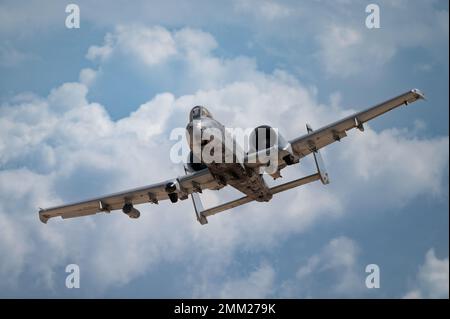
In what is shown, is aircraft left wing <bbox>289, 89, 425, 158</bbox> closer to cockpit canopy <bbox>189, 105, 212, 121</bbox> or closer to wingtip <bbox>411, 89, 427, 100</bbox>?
wingtip <bbox>411, 89, 427, 100</bbox>

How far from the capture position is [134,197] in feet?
164

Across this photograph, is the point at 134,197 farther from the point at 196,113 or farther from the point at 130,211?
the point at 196,113

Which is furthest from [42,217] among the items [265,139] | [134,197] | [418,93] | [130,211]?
[418,93]

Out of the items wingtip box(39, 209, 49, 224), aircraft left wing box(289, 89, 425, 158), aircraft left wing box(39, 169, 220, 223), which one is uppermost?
aircraft left wing box(289, 89, 425, 158)

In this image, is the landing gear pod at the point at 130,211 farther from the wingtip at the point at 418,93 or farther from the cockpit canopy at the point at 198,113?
the wingtip at the point at 418,93

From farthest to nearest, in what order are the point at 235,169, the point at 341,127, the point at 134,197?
the point at 134,197 → the point at 341,127 → the point at 235,169

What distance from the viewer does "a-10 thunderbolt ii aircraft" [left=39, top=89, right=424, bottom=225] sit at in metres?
42.6

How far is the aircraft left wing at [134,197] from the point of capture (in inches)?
1889

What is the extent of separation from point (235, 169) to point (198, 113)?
4888 mm

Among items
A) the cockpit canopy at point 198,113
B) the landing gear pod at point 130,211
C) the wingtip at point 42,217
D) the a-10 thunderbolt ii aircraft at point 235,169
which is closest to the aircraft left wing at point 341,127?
the a-10 thunderbolt ii aircraft at point 235,169

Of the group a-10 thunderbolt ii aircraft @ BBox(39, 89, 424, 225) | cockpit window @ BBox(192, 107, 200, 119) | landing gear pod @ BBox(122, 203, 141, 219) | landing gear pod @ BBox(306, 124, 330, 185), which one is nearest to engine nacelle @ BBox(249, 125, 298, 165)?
a-10 thunderbolt ii aircraft @ BBox(39, 89, 424, 225)
